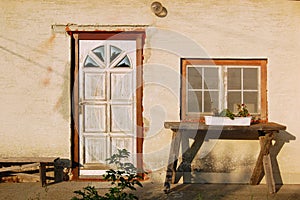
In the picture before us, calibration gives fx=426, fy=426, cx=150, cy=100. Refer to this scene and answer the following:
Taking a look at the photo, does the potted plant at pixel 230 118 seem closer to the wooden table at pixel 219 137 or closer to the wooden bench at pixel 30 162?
the wooden table at pixel 219 137

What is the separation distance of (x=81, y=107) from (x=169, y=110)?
1495 millimetres

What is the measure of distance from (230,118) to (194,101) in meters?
0.87

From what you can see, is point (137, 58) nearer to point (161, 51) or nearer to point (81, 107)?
point (161, 51)

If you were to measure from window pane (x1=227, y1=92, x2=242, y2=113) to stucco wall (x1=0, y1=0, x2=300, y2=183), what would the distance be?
50 centimetres

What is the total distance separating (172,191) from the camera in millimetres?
6535

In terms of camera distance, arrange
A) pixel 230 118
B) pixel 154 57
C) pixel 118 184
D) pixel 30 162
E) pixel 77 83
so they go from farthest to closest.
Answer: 1. pixel 77 83
2. pixel 154 57
3. pixel 30 162
4. pixel 230 118
5. pixel 118 184

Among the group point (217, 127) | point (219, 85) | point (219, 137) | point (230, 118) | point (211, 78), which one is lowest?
point (219, 137)

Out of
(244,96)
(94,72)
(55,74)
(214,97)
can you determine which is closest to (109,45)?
(94,72)

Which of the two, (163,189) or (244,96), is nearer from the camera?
(163,189)

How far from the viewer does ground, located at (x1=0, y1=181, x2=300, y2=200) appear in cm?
621

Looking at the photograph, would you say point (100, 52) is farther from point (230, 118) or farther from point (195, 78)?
point (230, 118)

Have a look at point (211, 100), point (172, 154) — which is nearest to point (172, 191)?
point (172, 154)

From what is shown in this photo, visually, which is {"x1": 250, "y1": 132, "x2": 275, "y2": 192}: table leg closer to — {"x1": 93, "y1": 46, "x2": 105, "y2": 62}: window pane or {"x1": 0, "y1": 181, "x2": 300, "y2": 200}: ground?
{"x1": 0, "y1": 181, "x2": 300, "y2": 200}: ground

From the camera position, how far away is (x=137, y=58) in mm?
7156
